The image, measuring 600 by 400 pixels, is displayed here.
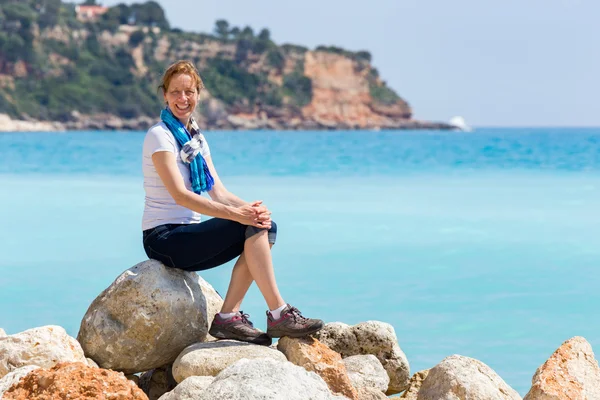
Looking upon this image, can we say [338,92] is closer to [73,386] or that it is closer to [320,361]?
[320,361]

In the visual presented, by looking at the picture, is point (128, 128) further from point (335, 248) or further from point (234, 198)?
point (234, 198)

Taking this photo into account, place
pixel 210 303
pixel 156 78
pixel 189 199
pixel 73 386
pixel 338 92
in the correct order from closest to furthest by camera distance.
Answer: pixel 73 386 < pixel 189 199 < pixel 210 303 < pixel 156 78 < pixel 338 92

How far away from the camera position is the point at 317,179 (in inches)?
998

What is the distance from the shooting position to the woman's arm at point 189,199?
14.6 ft

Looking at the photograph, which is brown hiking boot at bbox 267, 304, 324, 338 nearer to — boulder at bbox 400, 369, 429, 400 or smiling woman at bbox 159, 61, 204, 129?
boulder at bbox 400, 369, 429, 400

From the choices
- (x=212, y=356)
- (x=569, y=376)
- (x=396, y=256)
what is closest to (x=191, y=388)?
(x=212, y=356)

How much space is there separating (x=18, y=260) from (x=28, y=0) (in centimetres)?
10218

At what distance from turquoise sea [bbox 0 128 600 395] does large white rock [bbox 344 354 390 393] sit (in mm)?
2294

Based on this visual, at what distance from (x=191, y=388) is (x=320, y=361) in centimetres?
85

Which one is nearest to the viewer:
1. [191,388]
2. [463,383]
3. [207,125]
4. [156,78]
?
[191,388]

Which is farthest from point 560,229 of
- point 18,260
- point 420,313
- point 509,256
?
point 18,260

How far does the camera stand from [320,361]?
4.52 metres

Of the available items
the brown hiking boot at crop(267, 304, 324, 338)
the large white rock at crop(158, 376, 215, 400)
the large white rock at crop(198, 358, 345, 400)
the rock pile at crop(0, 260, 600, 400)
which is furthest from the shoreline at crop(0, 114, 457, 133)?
the large white rock at crop(198, 358, 345, 400)

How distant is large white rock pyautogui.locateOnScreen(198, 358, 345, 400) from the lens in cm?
320
